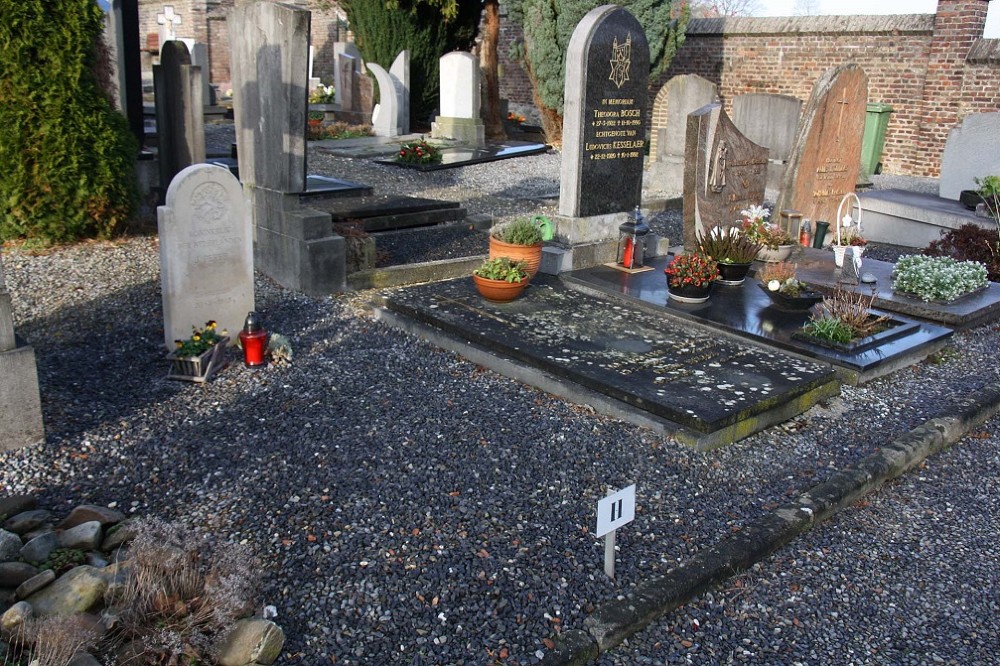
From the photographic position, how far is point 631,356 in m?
6.30

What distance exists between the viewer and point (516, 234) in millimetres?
7898

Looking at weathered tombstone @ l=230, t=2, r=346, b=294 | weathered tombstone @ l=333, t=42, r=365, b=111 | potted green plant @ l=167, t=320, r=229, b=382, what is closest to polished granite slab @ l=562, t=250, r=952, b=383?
weathered tombstone @ l=230, t=2, r=346, b=294

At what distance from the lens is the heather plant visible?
3.15 m

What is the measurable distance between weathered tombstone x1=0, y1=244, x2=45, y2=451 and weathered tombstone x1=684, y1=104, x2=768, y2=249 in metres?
6.32

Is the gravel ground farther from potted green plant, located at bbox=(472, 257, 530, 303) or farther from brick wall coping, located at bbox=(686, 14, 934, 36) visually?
brick wall coping, located at bbox=(686, 14, 934, 36)

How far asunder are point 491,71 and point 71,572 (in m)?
17.8

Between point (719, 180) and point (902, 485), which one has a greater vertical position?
point (719, 180)

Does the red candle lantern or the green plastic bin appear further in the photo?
the green plastic bin

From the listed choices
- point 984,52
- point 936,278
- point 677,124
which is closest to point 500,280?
point 936,278

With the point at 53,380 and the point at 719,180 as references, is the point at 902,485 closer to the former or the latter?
the point at 719,180

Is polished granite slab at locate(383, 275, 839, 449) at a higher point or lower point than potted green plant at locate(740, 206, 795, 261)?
lower

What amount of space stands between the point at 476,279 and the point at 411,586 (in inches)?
160

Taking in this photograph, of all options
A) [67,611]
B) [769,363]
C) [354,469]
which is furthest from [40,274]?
[769,363]

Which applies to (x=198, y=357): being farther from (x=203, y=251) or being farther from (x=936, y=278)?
(x=936, y=278)
